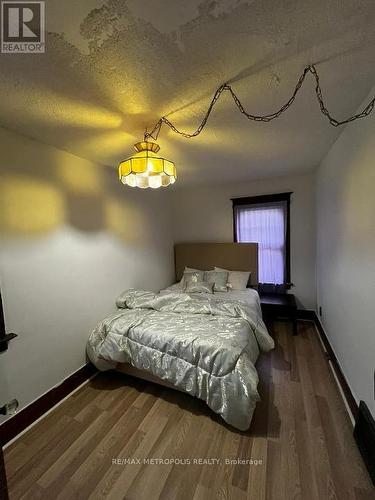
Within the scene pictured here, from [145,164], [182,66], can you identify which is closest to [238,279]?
[145,164]

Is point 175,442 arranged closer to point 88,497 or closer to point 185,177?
point 88,497

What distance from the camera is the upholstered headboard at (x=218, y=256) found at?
11.7ft

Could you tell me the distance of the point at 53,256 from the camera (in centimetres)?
200

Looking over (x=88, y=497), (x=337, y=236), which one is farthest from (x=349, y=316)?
(x=88, y=497)

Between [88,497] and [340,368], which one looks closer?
[88,497]

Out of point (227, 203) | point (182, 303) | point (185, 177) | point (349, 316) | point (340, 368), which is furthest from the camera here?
point (227, 203)

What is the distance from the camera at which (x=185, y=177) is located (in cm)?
330

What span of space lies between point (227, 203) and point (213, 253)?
0.92 meters

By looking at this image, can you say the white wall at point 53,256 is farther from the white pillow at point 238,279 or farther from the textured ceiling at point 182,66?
the white pillow at point 238,279

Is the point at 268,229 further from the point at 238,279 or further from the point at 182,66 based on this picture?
the point at 182,66

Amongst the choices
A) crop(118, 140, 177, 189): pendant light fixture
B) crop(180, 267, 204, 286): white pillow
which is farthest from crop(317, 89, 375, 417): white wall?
crop(180, 267, 204, 286): white pillow

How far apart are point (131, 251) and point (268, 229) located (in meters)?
2.23

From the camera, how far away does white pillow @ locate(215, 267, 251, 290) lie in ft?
11.0

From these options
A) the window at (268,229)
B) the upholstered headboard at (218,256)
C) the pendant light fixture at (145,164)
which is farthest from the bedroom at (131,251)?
the upholstered headboard at (218,256)
